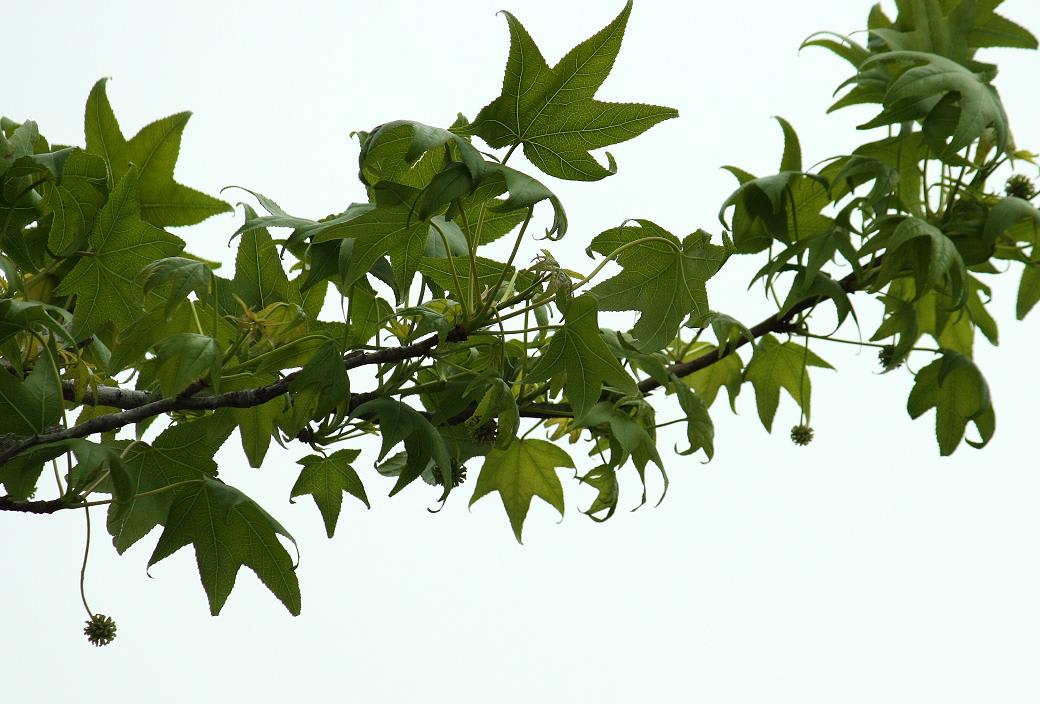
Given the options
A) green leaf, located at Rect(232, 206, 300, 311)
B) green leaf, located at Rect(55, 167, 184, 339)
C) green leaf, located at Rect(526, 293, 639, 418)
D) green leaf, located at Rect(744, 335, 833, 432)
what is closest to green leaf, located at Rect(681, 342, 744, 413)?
green leaf, located at Rect(744, 335, 833, 432)

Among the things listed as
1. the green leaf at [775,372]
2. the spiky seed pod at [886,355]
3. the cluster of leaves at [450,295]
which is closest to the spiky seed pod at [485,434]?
the cluster of leaves at [450,295]

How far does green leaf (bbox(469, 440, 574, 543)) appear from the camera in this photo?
0.99 meters

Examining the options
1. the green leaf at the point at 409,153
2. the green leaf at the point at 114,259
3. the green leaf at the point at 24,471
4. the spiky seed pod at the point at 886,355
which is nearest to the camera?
the green leaf at the point at 409,153

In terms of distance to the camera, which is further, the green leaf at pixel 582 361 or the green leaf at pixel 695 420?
the green leaf at pixel 695 420

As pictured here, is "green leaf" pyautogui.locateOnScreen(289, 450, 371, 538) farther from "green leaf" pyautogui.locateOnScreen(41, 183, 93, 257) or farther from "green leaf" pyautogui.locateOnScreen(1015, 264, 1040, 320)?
"green leaf" pyautogui.locateOnScreen(1015, 264, 1040, 320)

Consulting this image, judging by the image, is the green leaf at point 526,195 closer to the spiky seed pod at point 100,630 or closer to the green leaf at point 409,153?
the green leaf at point 409,153

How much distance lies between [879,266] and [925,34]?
8.5 inches

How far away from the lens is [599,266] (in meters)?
0.83

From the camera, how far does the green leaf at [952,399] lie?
978mm

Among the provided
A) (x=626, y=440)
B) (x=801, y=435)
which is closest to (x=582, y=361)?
(x=626, y=440)

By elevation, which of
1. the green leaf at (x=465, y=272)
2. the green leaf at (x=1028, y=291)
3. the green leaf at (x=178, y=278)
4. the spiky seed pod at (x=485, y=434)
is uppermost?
the green leaf at (x=1028, y=291)

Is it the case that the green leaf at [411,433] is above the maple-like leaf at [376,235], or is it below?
below

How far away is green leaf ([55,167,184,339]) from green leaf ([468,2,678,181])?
295mm

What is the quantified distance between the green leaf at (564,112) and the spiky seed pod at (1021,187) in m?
0.38
